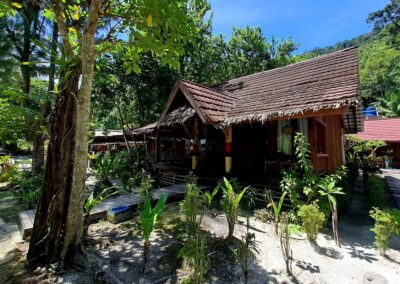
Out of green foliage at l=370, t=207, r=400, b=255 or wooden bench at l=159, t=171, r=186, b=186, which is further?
wooden bench at l=159, t=171, r=186, b=186

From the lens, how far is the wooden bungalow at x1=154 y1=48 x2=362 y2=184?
7.02 meters

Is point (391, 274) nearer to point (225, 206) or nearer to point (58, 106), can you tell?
point (225, 206)

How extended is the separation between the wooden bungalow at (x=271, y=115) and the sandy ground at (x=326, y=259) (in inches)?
93.1

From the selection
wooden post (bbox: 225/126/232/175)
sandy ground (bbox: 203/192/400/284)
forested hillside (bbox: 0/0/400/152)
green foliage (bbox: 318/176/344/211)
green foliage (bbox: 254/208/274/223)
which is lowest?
sandy ground (bbox: 203/192/400/284)

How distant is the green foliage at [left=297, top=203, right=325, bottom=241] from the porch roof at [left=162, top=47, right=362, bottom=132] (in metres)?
2.73

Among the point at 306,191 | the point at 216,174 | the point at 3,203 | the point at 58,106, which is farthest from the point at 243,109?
the point at 3,203

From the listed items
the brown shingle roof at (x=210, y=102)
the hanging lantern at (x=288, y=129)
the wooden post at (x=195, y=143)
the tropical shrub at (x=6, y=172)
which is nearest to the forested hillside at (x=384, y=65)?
the brown shingle roof at (x=210, y=102)

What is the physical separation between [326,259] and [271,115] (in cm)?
396

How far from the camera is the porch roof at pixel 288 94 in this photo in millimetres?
6637

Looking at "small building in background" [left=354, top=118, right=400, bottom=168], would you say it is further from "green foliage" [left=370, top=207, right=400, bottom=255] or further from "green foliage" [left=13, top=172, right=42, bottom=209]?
"green foliage" [left=13, top=172, right=42, bottom=209]

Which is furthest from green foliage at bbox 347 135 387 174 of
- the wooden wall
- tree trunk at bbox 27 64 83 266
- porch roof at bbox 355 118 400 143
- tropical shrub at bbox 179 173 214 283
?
tree trunk at bbox 27 64 83 266

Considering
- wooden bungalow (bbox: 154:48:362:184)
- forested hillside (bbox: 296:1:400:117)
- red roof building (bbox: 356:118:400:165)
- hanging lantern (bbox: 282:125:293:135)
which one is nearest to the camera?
wooden bungalow (bbox: 154:48:362:184)

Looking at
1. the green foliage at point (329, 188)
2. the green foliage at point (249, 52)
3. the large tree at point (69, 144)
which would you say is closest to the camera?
the large tree at point (69, 144)

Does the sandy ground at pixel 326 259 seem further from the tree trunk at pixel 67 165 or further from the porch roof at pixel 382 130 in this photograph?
the porch roof at pixel 382 130
